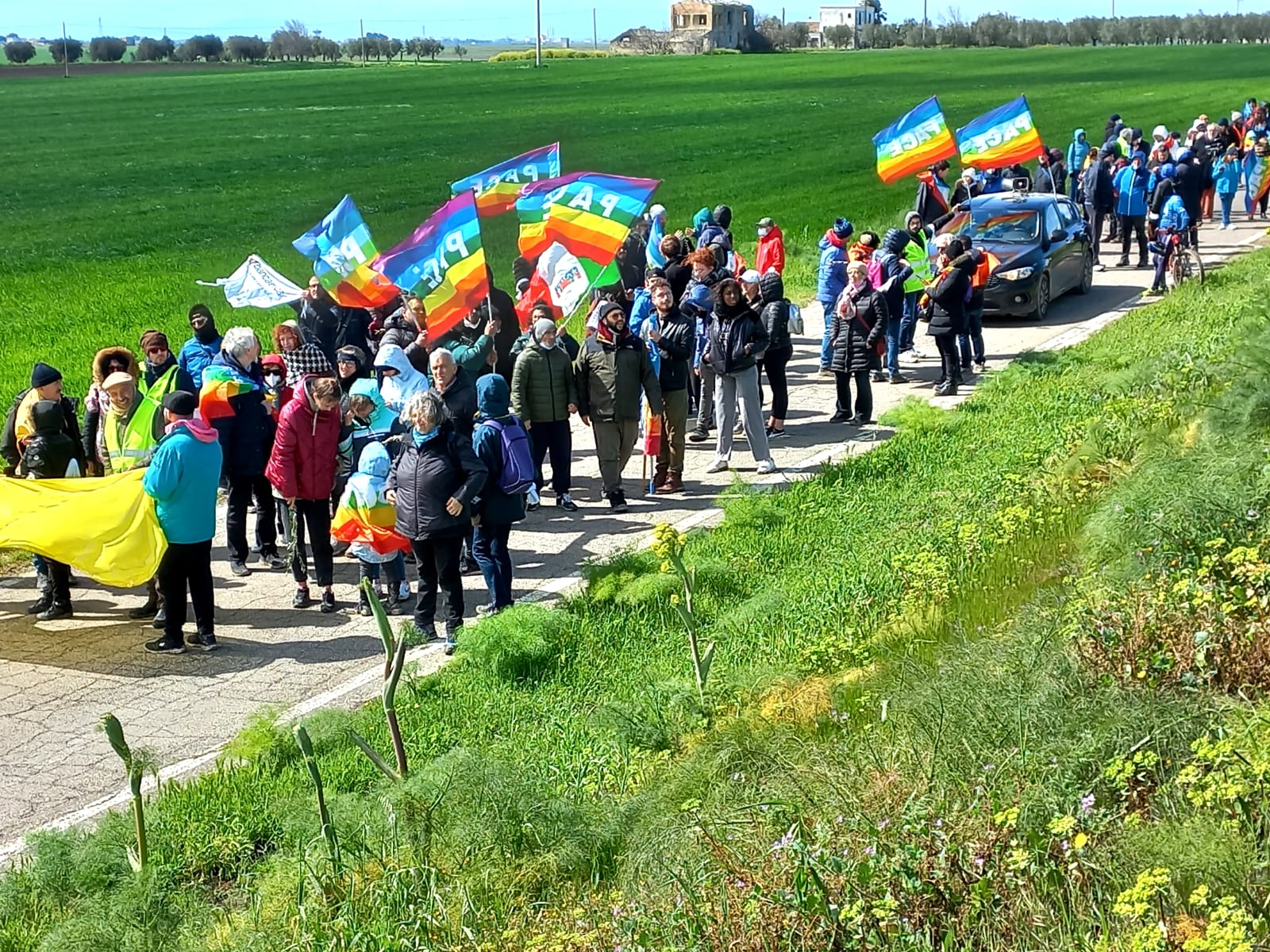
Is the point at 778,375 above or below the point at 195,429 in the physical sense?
below

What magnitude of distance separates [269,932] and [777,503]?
6941 mm

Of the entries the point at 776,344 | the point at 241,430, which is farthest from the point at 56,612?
the point at 776,344

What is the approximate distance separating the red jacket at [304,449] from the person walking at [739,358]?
13.3 ft

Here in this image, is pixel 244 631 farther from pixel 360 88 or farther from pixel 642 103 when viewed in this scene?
pixel 360 88

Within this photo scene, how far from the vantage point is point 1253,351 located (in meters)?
10.7

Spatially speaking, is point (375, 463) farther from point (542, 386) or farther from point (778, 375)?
point (778, 375)

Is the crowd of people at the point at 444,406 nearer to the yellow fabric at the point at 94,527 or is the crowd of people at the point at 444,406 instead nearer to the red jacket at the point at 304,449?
the red jacket at the point at 304,449

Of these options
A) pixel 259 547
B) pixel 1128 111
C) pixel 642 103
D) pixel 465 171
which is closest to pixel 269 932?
pixel 259 547

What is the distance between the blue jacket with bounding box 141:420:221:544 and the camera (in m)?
9.92

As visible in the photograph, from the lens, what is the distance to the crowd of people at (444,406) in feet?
32.9

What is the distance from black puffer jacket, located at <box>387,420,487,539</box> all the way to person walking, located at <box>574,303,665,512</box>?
3.18 metres

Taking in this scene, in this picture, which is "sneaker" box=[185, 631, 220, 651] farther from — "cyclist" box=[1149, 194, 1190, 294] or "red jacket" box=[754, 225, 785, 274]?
"cyclist" box=[1149, 194, 1190, 294]

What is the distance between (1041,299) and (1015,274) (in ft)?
2.18

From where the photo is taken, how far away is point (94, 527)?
1008 cm
